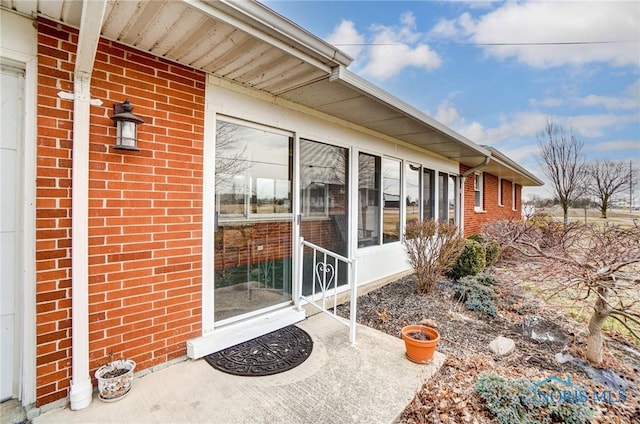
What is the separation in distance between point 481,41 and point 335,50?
7130 millimetres

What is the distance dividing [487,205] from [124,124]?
10.9 m

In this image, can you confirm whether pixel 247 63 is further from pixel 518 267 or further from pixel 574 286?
pixel 518 267

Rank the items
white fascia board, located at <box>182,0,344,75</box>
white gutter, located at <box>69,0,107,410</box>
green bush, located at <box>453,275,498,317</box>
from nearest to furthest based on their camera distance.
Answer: white fascia board, located at <box>182,0,344,75</box> → white gutter, located at <box>69,0,107,410</box> → green bush, located at <box>453,275,498,317</box>

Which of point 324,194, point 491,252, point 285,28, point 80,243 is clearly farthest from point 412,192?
point 80,243

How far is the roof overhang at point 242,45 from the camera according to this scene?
1736 millimetres

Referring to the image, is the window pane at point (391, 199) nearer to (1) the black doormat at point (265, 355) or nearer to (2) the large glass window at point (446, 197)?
(2) the large glass window at point (446, 197)

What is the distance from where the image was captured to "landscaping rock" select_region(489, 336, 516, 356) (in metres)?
3.02

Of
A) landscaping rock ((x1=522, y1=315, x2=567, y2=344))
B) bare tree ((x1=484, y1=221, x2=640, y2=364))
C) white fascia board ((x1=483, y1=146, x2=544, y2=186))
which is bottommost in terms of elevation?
landscaping rock ((x1=522, y1=315, x2=567, y2=344))

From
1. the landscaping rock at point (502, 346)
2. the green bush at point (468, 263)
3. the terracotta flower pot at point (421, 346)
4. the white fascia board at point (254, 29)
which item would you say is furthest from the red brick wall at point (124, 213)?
the green bush at point (468, 263)

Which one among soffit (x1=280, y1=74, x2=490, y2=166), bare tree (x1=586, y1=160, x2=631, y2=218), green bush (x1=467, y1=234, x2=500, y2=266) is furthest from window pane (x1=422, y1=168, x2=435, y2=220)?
bare tree (x1=586, y1=160, x2=631, y2=218)

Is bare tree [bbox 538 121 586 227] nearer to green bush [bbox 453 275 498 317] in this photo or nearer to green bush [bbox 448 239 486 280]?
green bush [bbox 448 239 486 280]

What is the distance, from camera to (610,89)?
11.4 meters

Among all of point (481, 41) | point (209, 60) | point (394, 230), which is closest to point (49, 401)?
point (209, 60)

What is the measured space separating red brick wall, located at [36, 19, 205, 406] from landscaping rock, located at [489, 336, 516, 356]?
308 cm
